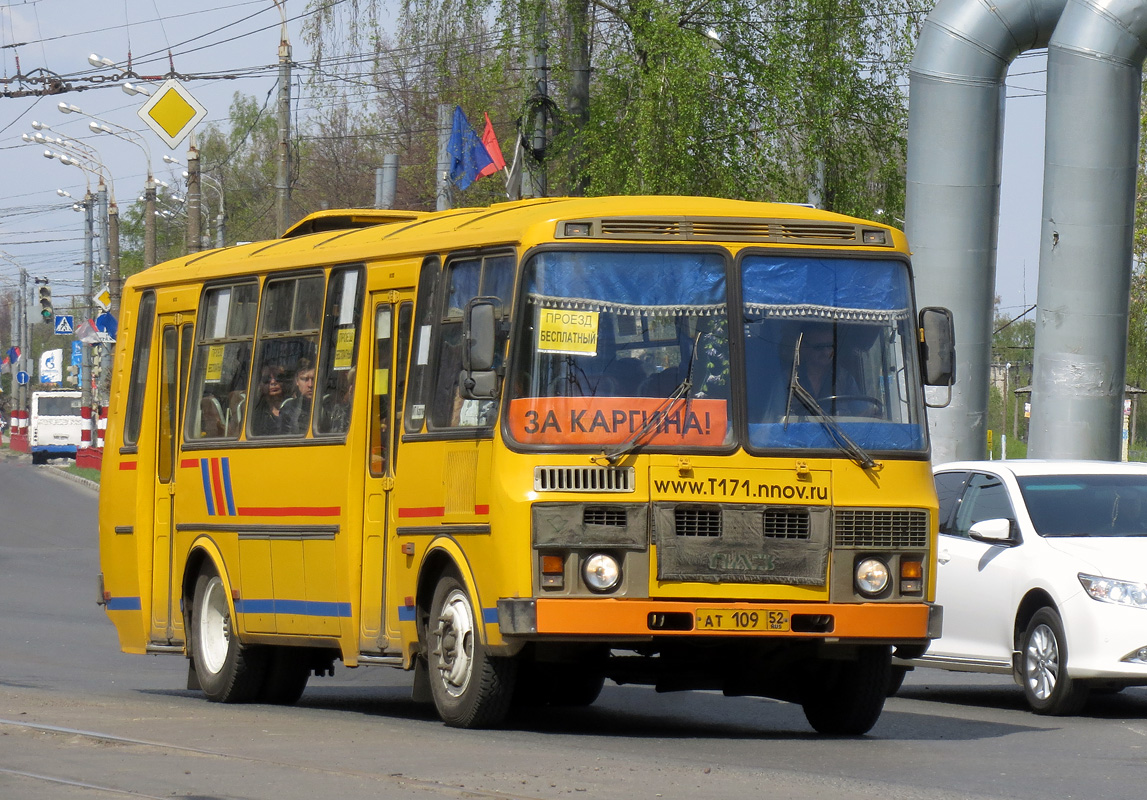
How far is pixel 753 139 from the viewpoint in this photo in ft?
82.9

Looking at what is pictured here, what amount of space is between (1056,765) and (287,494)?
4807 millimetres

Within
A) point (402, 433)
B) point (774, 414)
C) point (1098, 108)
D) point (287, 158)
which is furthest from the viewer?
point (287, 158)

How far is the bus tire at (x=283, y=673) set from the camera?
1282 cm

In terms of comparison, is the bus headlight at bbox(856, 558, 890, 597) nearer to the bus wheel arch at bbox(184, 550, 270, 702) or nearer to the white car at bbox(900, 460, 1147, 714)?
the white car at bbox(900, 460, 1147, 714)

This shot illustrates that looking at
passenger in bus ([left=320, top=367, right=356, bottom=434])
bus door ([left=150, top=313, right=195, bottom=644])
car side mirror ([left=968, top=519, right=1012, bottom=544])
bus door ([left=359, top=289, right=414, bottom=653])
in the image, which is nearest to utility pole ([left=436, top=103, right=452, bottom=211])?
bus door ([left=150, top=313, right=195, bottom=644])

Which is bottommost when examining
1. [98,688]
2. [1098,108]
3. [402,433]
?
[98,688]

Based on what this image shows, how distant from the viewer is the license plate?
31.4 ft

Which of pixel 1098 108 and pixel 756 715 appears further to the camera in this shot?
pixel 1098 108

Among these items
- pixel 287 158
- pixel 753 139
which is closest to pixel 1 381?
pixel 287 158

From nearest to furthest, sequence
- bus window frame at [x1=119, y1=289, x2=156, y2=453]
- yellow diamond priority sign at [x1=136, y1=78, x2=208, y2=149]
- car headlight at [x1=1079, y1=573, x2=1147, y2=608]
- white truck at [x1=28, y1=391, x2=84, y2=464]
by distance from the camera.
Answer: car headlight at [x1=1079, y1=573, x2=1147, y2=608]
bus window frame at [x1=119, y1=289, x2=156, y2=453]
yellow diamond priority sign at [x1=136, y1=78, x2=208, y2=149]
white truck at [x1=28, y1=391, x2=84, y2=464]

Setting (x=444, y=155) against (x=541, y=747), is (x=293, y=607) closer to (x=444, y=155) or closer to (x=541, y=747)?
(x=541, y=747)

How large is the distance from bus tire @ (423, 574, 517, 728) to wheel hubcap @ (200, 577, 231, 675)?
2.76m

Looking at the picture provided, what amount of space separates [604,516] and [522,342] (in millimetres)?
924

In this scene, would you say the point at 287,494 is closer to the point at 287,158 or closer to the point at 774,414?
the point at 774,414
